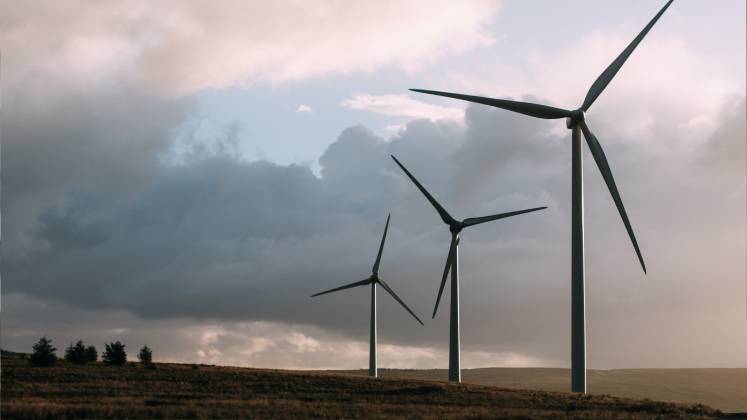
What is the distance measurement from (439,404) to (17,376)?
38.0 metres

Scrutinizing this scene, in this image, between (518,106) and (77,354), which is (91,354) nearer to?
(77,354)

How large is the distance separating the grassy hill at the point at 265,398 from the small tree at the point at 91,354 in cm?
830

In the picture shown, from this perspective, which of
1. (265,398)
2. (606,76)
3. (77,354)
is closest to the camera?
(265,398)

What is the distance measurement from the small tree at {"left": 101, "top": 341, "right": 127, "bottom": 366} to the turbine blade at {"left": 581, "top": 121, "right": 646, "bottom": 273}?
54.5 metres

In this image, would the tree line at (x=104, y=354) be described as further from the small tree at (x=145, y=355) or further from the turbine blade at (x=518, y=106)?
the turbine blade at (x=518, y=106)

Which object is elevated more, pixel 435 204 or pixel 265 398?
pixel 435 204

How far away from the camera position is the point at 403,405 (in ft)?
232

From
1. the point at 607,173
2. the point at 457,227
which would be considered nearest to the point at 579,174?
the point at 607,173

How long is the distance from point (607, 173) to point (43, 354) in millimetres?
57159

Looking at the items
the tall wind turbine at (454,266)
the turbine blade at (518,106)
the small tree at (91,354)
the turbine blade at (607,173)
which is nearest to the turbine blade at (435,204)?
the tall wind turbine at (454,266)

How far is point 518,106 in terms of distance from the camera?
85.1 m

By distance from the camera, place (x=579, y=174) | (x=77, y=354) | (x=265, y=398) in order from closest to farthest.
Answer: (x=265, y=398) < (x=579, y=174) < (x=77, y=354)

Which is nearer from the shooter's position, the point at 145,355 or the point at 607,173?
the point at 607,173

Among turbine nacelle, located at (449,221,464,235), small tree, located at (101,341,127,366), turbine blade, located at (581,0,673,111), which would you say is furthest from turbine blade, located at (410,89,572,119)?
small tree, located at (101,341,127,366)
